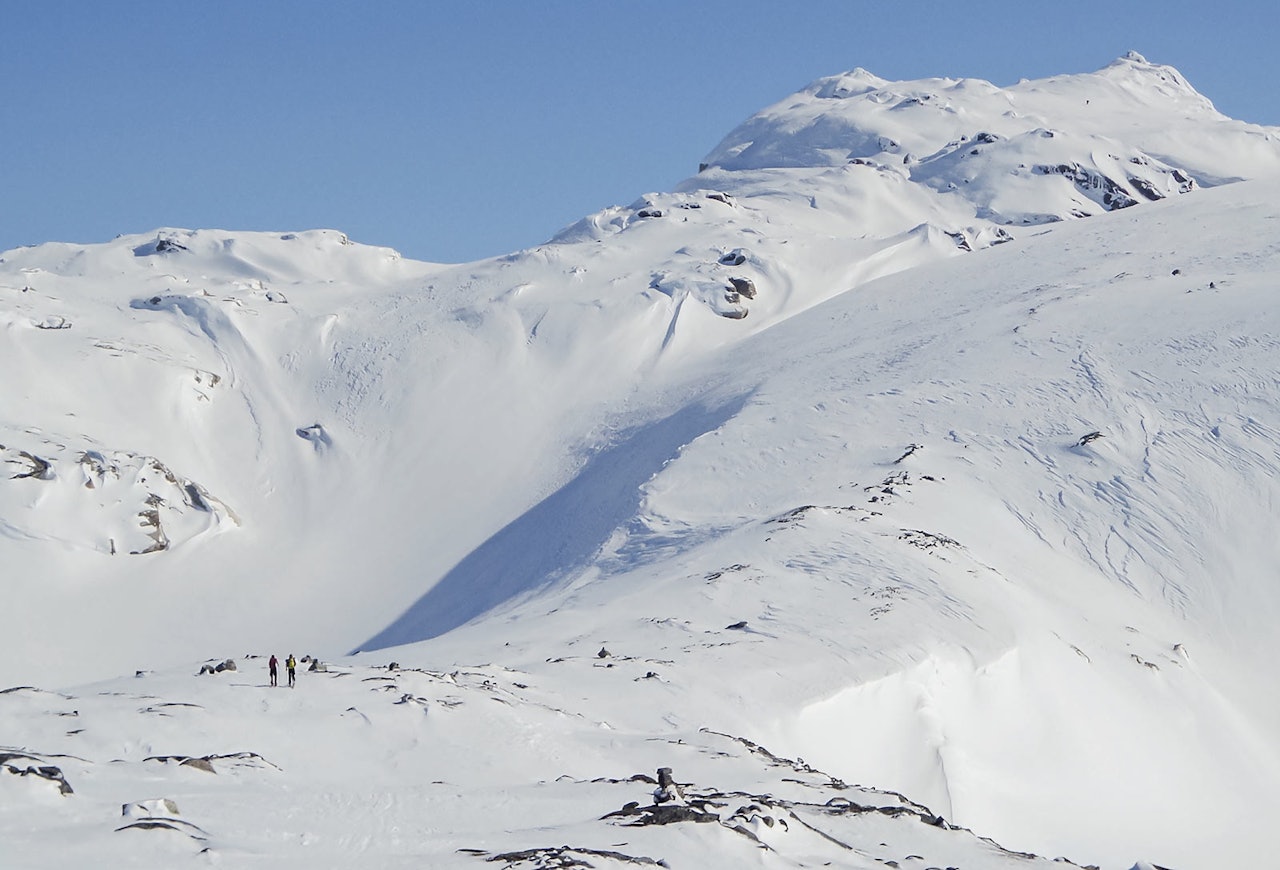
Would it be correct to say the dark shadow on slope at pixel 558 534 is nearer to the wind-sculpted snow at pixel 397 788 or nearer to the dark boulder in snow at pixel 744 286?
the dark boulder in snow at pixel 744 286

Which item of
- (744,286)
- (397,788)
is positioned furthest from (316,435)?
(397,788)

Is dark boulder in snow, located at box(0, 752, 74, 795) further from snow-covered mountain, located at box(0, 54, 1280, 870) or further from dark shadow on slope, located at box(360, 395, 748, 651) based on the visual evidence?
dark shadow on slope, located at box(360, 395, 748, 651)

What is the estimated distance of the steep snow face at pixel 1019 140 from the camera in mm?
137250

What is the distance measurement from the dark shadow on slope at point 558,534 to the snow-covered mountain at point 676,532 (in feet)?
1.56

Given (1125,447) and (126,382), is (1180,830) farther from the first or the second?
(126,382)

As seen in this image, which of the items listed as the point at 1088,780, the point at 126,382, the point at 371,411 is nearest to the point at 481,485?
the point at 371,411

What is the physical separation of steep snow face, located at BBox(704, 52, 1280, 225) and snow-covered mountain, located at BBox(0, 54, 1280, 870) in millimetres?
1278

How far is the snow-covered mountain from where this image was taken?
24016 millimetres

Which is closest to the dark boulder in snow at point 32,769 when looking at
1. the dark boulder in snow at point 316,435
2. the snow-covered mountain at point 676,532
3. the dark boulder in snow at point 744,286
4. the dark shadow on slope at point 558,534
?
the snow-covered mountain at point 676,532

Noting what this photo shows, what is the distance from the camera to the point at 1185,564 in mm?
57000

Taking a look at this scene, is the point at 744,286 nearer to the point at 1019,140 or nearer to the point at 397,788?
the point at 1019,140

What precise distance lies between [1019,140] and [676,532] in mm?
98093

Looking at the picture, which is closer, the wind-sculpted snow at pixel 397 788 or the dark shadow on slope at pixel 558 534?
the wind-sculpted snow at pixel 397 788

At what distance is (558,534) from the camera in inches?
2867
